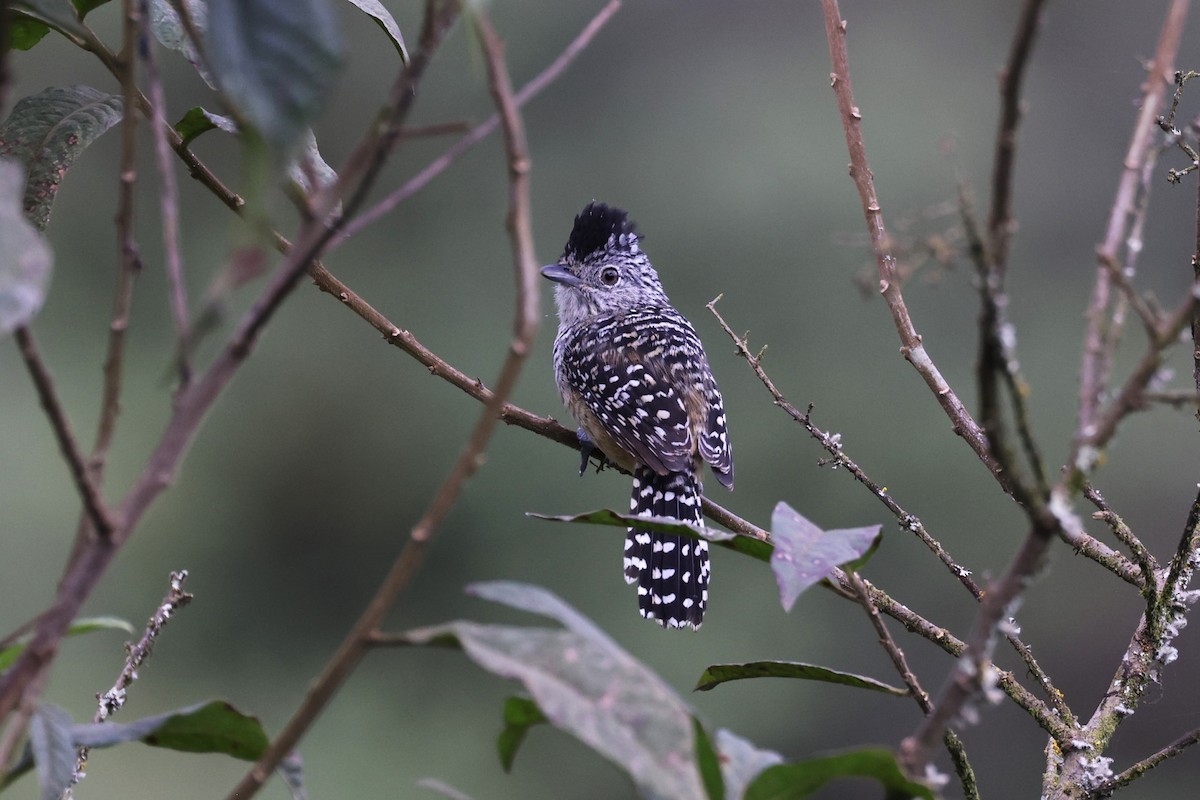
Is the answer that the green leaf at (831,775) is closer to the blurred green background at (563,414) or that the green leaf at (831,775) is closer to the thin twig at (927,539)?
the thin twig at (927,539)

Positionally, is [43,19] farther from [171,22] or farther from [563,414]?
[563,414]

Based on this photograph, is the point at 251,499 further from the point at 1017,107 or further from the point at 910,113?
the point at 1017,107

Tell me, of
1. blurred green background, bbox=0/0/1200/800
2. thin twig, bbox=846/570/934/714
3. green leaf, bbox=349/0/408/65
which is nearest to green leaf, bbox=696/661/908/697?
thin twig, bbox=846/570/934/714

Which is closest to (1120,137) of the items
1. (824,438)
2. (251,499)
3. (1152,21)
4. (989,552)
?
(1152,21)

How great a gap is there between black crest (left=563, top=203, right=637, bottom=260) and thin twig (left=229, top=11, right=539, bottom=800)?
13.2 feet

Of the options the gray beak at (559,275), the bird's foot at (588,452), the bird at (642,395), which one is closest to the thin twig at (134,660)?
the bird at (642,395)

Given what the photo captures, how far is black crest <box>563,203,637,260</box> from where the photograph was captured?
4.80 m

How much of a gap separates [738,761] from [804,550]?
0.58 feet

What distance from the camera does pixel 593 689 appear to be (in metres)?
0.77

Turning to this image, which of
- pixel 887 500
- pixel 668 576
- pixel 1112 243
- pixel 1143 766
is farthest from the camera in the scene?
pixel 668 576

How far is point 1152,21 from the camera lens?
12.7 m

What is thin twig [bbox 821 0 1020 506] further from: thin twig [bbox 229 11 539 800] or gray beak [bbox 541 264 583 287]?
gray beak [bbox 541 264 583 287]

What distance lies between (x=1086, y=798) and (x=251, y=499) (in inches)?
498

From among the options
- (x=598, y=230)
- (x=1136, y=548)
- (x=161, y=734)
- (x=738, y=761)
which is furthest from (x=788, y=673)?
(x=598, y=230)
